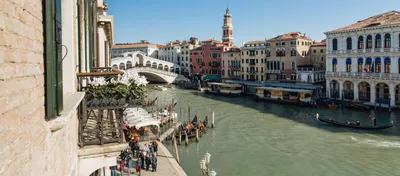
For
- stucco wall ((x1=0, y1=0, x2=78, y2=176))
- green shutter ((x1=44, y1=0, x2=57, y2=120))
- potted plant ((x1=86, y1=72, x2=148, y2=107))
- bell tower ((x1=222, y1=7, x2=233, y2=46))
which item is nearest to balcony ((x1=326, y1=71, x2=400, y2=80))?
potted plant ((x1=86, y1=72, x2=148, y2=107))

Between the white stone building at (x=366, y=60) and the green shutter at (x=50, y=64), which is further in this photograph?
the white stone building at (x=366, y=60)

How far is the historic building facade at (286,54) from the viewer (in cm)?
3098

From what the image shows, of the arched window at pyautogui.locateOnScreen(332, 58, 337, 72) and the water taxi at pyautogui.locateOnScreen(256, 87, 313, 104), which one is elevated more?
the arched window at pyautogui.locateOnScreen(332, 58, 337, 72)

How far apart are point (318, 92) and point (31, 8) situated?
87.8 feet

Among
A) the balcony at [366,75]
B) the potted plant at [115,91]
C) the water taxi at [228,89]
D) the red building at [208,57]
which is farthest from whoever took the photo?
the red building at [208,57]

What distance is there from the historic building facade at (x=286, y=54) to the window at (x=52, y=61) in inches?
1179

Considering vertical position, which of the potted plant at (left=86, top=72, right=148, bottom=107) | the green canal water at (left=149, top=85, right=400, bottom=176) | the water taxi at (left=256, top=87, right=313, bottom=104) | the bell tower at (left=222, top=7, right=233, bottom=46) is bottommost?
the green canal water at (left=149, top=85, right=400, bottom=176)

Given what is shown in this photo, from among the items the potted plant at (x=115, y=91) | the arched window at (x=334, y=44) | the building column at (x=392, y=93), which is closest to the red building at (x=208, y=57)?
the arched window at (x=334, y=44)

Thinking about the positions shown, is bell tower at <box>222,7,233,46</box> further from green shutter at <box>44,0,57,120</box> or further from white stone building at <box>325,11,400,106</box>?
green shutter at <box>44,0,57,120</box>

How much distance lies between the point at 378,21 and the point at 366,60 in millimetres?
2595

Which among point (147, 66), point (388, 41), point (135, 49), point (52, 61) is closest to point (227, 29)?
point (147, 66)

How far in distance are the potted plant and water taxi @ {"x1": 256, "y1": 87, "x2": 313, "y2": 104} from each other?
2038 centimetres

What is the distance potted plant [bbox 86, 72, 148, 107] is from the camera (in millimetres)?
4254

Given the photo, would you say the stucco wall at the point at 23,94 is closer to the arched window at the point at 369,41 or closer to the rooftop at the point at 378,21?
the rooftop at the point at 378,21
